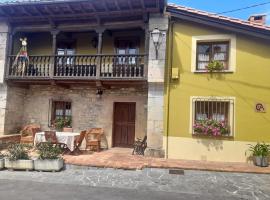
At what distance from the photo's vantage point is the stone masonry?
31.9 ft

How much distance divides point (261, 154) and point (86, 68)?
725cm

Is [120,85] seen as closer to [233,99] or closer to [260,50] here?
[233,99]

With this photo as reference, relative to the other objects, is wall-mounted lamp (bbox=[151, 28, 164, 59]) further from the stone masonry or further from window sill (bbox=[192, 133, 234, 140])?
window sill (bbox=[192, 133, 234, 140])

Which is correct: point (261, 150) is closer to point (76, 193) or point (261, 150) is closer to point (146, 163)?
point (146, 163)

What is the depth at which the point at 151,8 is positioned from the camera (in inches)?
384

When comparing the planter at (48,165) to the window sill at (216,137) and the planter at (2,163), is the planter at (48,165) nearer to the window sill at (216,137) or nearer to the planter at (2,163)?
the planter at (2,163)

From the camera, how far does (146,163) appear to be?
27.5 feet

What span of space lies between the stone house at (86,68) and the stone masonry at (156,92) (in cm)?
4

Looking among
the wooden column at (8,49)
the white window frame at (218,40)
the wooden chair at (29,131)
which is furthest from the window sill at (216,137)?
the wooden column at (8,49)

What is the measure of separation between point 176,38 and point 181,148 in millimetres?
4154

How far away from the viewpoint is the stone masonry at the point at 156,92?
972 cm

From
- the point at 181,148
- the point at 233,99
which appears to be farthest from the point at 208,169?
the point at 233,99

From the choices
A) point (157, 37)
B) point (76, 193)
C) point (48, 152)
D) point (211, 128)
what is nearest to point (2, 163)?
point (48, 152)

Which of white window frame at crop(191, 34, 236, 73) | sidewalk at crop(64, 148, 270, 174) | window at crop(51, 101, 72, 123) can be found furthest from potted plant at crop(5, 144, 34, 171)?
white window frame at crop(191, 34, 236, 73)
